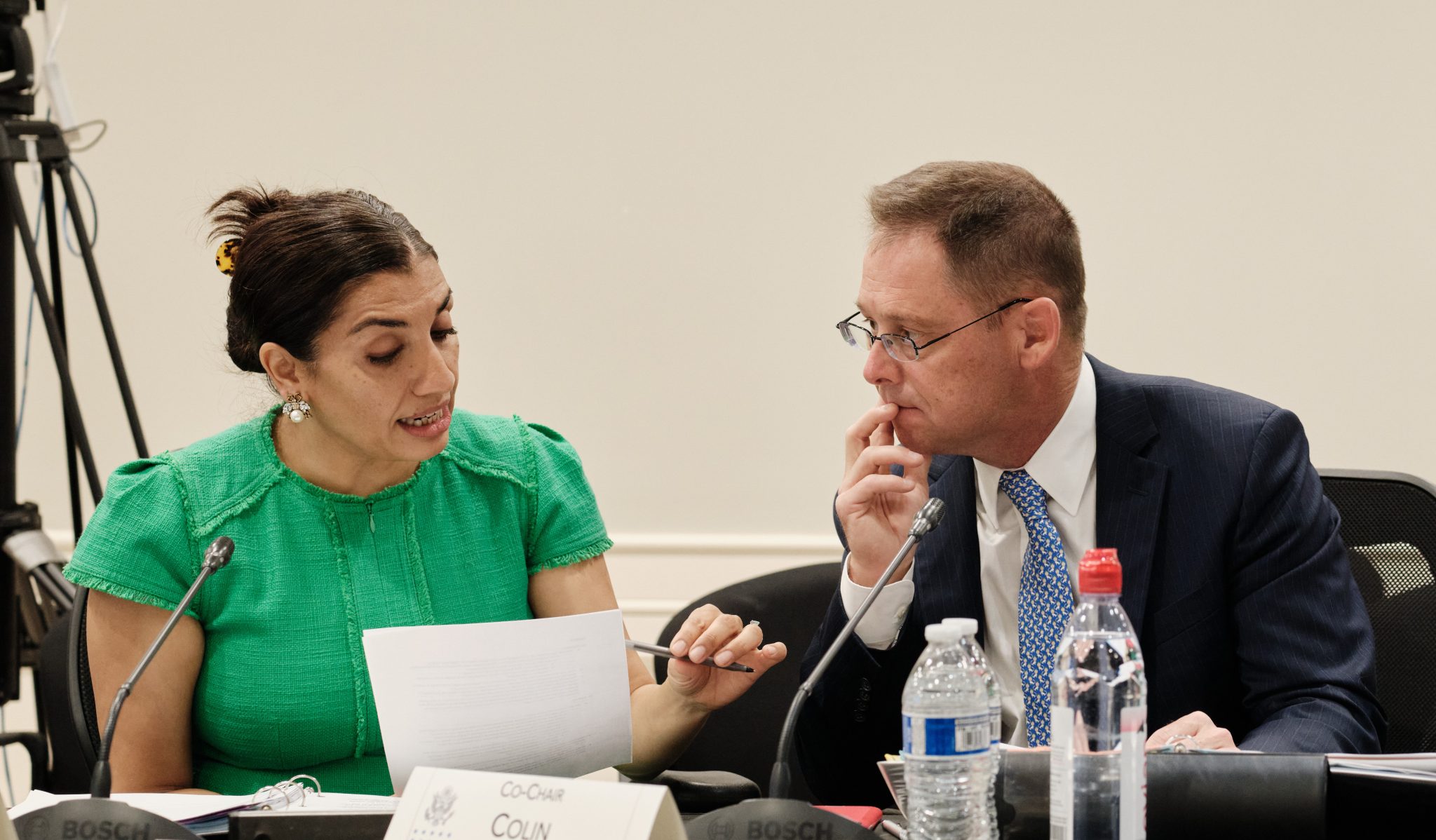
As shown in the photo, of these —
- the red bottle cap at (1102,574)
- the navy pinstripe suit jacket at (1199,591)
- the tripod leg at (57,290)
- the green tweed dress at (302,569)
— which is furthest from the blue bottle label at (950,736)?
the tripod leg at (57,290)

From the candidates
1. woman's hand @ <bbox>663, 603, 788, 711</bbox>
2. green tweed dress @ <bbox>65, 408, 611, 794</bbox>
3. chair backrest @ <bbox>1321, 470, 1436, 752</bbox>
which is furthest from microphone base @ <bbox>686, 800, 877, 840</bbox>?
chair backrest @ <bbox>1321, 470, 1436, 752</bbox>

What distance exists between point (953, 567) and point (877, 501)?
140 millimetres

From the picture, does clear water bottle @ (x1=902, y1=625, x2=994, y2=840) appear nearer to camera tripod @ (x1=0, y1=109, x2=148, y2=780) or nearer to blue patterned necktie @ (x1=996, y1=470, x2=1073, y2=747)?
blue patterned necktie @ (x1=996, y1=470, x2=1073, y2=747)

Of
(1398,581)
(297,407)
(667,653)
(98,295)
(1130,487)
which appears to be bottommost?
(1398,581)

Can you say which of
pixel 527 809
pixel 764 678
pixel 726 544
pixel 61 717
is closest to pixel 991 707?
pixel 527 809

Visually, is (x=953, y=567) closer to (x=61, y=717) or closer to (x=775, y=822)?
(x=775, y=822)

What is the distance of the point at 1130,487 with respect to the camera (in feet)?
5.30

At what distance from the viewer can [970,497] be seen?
1.73 metres

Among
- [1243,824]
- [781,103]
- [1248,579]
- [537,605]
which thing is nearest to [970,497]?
[1248,579]

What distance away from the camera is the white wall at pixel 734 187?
2.65 metres

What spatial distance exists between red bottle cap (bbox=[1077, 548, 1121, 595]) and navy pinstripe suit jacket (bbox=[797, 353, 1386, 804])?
51cm

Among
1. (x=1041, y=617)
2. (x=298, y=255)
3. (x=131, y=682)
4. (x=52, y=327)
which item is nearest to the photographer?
(x=131, y=682)

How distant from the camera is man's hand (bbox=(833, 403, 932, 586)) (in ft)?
5.25

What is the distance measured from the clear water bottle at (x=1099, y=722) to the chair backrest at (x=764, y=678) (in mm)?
853
